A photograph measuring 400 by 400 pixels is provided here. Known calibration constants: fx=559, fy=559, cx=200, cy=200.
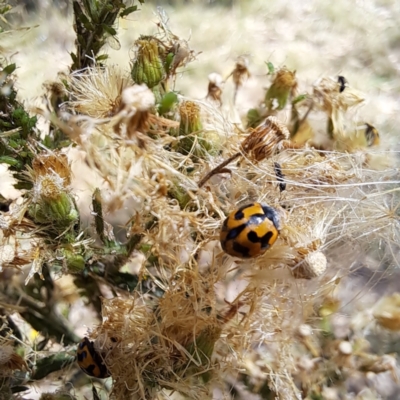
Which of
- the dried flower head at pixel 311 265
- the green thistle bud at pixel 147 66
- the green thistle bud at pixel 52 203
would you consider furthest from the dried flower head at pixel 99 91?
the dried flower head at pixel 311 265

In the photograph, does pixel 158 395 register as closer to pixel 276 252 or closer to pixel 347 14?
pixel 276 252

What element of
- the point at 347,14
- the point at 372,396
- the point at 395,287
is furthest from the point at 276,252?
the point at 347,14

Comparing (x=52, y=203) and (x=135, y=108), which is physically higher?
(x=135, y=108)

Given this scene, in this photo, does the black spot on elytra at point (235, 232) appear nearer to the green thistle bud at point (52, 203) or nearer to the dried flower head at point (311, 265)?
the dried flower head at point (311, 265)

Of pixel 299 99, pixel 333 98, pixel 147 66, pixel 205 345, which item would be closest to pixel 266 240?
pixel 205 345

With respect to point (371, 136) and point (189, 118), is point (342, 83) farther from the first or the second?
point (189, 118)
